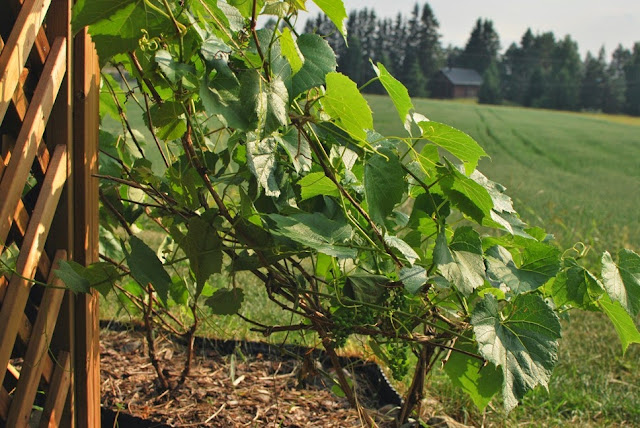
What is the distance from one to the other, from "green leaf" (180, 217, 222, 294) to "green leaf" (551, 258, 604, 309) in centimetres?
63

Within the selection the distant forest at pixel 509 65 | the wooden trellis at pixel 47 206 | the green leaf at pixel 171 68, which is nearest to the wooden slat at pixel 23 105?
the wooden trellis at pixel 47 206

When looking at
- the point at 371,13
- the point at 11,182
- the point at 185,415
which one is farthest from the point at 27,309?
the point at 371,13

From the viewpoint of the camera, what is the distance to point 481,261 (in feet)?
3.51

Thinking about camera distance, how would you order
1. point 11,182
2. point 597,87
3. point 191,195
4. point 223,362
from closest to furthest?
point 11,182
point 191,195
point 223,362
point 597,87

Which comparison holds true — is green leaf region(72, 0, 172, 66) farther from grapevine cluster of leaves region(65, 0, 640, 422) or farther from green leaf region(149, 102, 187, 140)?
green leaf region(149, 102, 187, 140)

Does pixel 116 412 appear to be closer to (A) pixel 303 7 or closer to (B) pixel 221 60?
(B) pixel 221 60

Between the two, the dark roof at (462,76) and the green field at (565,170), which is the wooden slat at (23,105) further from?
the dark roof at (462,76)

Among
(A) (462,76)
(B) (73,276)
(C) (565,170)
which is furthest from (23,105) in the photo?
(A) (462,76)

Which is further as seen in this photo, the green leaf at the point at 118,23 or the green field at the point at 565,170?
the green field at the point at 565,170

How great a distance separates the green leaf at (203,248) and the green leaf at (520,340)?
0.46m

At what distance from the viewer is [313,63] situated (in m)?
0.95

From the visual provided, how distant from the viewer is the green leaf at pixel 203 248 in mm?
1132

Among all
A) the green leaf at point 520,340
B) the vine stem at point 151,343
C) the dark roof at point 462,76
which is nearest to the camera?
the green leaf at point 520,340

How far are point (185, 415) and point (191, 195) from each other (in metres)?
0.77
